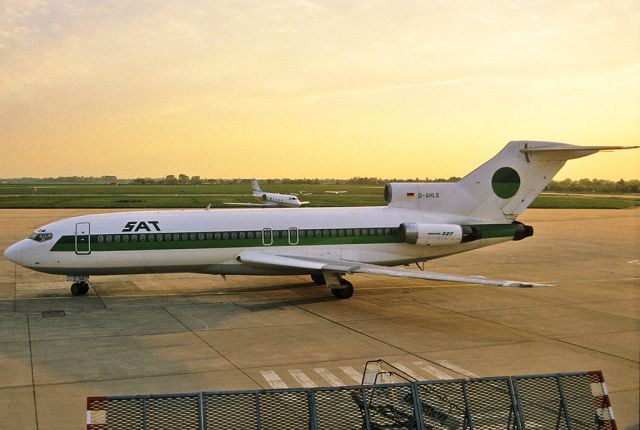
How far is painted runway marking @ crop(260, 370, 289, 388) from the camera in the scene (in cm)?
1232

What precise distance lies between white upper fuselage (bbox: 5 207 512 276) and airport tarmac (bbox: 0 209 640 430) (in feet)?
3.88

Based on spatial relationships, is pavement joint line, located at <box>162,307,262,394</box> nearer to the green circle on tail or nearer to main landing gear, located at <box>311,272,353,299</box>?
main landing gear, located at <box>311,272,353,299</box>

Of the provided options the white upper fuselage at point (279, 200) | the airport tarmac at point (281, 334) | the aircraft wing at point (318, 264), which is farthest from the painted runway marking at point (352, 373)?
the white upper fuselage at point (279, 200)

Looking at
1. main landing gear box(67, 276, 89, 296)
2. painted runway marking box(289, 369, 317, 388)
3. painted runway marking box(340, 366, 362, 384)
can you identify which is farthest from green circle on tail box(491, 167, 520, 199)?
main landing gear box(67, 276, 89, 296)

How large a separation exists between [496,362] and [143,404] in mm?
8853

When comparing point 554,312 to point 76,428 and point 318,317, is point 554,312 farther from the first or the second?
point 76,428

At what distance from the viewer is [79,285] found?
22047 mm

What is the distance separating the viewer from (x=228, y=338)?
16.1 metres

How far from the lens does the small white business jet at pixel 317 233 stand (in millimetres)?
21266

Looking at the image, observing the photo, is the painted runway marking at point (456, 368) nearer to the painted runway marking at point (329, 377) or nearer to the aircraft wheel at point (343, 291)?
the painted runway marking at point (329, 377)

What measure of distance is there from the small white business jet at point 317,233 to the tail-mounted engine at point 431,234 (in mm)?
35

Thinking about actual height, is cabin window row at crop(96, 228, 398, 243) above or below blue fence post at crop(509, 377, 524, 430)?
above

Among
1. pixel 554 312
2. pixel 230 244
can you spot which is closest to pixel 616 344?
pixel 554 312

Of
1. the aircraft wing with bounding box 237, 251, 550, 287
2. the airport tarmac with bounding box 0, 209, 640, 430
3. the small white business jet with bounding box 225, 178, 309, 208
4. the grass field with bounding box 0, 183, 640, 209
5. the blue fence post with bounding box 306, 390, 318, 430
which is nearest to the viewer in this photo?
the blue fence post with bounding box 306, 390, 318, 430
